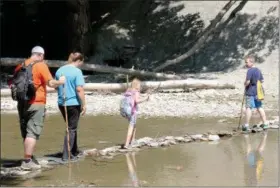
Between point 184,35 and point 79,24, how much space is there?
4.95m

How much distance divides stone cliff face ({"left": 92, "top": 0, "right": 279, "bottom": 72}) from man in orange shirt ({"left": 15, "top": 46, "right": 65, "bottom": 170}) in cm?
1360

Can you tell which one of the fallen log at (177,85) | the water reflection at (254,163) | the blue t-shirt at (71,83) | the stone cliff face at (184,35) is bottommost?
the water reflection at (254,163)

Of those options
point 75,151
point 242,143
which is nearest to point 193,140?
point 242,143

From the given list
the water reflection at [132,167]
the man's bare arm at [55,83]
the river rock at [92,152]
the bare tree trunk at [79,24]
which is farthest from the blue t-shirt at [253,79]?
the bare tree trunk at [79,24]

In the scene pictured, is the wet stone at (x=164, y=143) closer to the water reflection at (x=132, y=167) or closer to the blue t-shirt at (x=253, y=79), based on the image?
the water reflection at (x=132, y=167)

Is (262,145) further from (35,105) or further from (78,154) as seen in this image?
(35,105)

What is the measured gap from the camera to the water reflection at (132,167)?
704 cm

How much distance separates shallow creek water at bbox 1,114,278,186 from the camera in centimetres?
703

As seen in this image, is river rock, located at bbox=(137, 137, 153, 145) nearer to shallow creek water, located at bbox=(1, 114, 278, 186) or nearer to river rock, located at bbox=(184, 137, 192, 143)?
shallow creek water, located at bbox=(1, 114, 278, 186)

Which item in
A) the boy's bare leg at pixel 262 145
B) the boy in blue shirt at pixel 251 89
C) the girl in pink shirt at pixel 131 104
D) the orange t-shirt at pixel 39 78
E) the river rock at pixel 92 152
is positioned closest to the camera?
the orange t-shirt at pixel 39 78

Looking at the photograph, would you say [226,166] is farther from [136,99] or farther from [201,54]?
[201,54]

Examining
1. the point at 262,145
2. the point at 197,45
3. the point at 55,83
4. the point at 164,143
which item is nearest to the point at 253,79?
the point at 262,145

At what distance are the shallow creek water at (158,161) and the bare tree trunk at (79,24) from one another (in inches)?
379

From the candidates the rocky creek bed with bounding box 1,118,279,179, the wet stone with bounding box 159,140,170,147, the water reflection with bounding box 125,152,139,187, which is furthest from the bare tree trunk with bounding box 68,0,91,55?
the water reflection with bounding box 125,152,139,187
